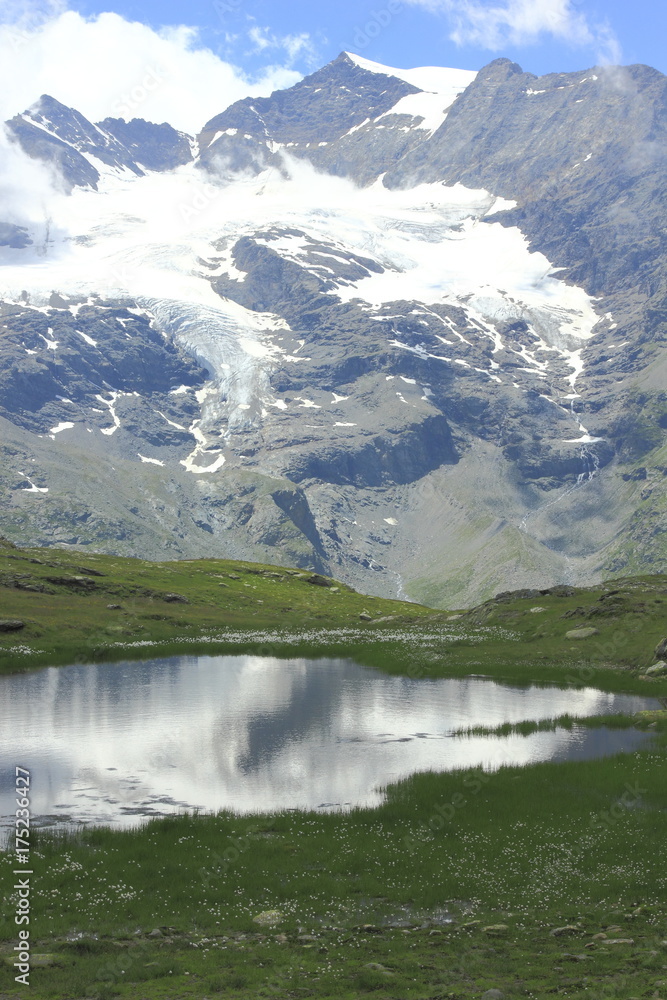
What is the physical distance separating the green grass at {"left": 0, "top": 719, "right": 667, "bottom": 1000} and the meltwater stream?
5928 millimetres

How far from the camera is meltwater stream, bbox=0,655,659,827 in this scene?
50.0 m

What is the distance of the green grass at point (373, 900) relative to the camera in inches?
1041

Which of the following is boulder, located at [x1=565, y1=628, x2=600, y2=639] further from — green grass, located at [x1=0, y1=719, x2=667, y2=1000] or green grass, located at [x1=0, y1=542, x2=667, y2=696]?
green grass, located at [x1=0, y1=719, x2=667, y2=1000]

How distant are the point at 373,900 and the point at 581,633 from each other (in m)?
79.1

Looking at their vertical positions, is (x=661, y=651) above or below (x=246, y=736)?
above

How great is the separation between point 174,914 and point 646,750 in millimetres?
37187

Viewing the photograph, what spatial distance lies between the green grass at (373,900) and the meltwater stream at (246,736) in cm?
593

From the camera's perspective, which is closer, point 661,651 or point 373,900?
point 373,900

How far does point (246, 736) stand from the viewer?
65562mm

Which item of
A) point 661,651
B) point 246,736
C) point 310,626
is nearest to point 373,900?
point 246,736

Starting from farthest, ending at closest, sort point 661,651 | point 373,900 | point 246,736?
point 661,651
point 246,736
point 373,900

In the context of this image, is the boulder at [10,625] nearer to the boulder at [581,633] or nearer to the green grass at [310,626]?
the green grass at [310,626]

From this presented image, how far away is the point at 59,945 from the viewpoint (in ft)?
94.7

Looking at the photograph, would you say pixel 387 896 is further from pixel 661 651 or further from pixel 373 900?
pixel 661 651
